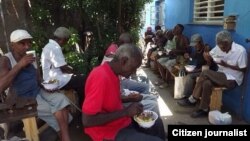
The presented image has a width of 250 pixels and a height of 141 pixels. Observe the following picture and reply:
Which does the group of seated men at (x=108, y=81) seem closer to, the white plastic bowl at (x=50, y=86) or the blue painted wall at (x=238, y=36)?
the white plastic bowl at (x=50, y=86)

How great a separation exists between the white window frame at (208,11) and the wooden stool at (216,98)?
1463 millimetres

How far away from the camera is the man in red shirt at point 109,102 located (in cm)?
222

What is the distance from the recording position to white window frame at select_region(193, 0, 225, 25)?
5.92 meters

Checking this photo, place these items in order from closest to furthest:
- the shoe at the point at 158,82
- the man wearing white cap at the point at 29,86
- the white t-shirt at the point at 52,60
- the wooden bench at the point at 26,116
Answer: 1. the wooden bench at the point at 26,116
2. the man wearing white cap at the point at 29,86
3. the white t-shirt at the point at 52,60
4. the shoe at the point at 158,82

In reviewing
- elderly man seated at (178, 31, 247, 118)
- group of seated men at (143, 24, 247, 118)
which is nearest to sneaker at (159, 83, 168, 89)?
group of seated men at (143, 24, 247, 118)

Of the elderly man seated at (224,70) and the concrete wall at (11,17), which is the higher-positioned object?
the concrete wall at (11,17)

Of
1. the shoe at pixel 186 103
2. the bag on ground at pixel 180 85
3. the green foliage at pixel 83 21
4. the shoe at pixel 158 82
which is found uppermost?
the green foliage at pixel 83 21

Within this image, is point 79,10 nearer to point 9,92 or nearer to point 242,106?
point 9,92

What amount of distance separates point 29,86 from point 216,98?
300cm

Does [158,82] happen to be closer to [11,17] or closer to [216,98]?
[216,98]

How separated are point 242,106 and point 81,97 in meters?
2.61

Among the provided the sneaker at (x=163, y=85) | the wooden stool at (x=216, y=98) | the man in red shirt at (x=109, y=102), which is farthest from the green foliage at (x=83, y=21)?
the man in red shirt at (x=109, y=102)

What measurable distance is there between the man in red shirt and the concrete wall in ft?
11.7

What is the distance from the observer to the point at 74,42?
18.9ft
